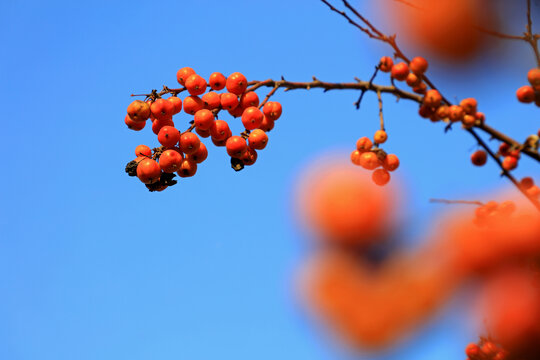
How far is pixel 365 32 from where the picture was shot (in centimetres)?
161

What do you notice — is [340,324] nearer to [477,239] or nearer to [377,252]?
[377,252]

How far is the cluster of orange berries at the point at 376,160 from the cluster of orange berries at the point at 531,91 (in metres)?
0.42

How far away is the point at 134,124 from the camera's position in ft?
6.48

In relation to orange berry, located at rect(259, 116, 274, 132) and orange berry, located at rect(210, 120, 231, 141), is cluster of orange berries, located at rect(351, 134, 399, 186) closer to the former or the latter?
orange berry, located at rect(259, 116, 274, 132)

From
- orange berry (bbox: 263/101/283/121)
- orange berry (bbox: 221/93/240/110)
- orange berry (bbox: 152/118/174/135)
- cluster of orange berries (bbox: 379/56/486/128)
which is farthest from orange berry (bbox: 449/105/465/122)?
orange berry (bbox: 152/118/174/135)

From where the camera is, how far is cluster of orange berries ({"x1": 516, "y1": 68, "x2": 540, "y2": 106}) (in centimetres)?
161

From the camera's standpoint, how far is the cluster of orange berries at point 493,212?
4.52ft

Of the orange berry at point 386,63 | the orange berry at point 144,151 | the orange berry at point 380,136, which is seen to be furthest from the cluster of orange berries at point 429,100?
the orange berry at point 144,151

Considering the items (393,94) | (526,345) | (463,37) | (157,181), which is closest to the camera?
(526,345)

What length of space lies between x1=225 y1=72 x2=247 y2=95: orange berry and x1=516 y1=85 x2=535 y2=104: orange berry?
873 millimetres

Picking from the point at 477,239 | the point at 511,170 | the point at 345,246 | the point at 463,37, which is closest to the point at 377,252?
the point at 345,246

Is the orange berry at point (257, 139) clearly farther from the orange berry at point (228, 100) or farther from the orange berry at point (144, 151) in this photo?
the orange berry at point (144, 151)

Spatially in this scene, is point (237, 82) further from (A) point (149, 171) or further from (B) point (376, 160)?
(B) point (376, 160)

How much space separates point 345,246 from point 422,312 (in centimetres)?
21
